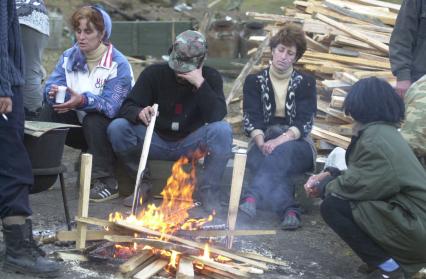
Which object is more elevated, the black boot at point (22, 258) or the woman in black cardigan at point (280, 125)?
the woman in black cardigan at point (280, 125)

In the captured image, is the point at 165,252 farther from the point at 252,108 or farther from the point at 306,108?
the point at 306,108

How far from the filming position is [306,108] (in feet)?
22.9

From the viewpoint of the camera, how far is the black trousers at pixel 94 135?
686 centimetres

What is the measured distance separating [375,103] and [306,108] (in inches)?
75.1

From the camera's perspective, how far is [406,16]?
22.5 ft

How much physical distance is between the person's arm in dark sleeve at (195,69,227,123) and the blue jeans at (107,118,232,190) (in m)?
0.08

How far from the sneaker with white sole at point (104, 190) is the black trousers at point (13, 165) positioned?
206 centimetres

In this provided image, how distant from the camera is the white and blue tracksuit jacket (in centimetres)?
688

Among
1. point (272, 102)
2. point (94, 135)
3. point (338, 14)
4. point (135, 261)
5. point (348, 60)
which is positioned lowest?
point (135, 261)

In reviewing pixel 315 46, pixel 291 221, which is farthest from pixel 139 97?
pixel 315 46

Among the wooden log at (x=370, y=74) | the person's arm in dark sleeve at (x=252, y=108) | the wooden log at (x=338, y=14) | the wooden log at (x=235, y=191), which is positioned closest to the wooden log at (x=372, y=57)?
the wooden log at (x=370, y=74)

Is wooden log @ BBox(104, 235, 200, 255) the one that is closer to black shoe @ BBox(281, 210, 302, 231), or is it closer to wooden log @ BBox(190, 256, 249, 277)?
wooden log @ BBox(190, 256, 249, 277)

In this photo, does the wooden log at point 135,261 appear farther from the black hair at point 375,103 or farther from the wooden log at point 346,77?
the wooden log at point 346,77

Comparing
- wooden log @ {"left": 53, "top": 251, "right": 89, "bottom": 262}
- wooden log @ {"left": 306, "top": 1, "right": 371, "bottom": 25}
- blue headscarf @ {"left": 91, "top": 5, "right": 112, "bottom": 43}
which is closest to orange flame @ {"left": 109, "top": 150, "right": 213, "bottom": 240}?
wooden log @ {"left": 53, "top": 251, "right": 89, "bottom": 262}
